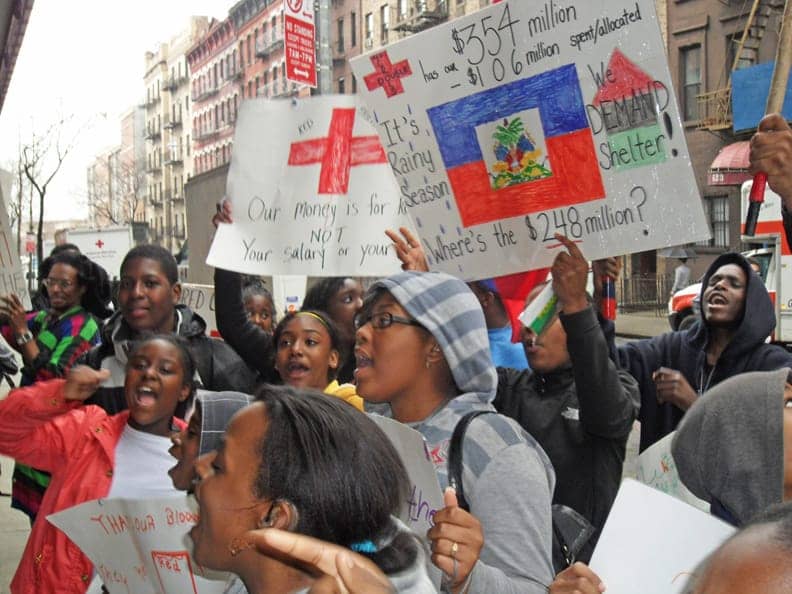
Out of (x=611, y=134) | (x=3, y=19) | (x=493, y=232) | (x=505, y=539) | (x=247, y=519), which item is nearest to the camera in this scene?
(x=247, y=519)

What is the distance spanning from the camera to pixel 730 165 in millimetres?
23516

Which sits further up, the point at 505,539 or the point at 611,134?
the point at 611,134

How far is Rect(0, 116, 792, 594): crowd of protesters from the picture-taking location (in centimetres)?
170

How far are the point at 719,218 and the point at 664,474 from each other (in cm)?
2635

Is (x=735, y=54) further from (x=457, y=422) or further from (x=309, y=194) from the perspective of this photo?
(x=457, y=422)

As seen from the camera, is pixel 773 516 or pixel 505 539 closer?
pixel 773 516

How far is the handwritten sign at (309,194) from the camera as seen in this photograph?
455cm

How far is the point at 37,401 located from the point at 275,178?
1.72 meters

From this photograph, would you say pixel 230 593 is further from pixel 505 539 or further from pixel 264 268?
pixel 264 268

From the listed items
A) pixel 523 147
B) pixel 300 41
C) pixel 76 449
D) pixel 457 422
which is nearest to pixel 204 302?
pixel 76 449

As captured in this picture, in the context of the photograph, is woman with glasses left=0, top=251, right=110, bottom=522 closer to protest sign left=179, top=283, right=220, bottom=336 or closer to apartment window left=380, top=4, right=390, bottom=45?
protest sign left=179, top=283, right=220, bottom=336

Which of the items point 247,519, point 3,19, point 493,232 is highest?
point 3,19

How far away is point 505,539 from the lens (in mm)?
2158

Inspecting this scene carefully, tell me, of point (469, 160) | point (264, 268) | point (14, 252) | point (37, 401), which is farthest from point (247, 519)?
point (14, 252)
